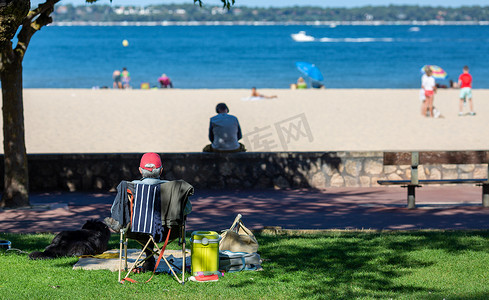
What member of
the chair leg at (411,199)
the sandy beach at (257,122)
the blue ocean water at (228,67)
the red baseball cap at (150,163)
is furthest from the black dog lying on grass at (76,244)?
the blue ocean water at (228,67)

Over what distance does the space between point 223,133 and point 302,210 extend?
244 centimetres

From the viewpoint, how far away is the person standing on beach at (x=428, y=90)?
2239 centimetres

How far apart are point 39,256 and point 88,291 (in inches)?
53.6

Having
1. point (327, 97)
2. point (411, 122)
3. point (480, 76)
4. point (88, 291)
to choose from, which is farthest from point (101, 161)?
point (480, 76)

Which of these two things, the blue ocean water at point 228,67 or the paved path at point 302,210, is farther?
the blue ocean water at point 228,67

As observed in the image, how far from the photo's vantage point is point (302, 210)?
10.1m

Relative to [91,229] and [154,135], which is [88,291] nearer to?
[91,229]

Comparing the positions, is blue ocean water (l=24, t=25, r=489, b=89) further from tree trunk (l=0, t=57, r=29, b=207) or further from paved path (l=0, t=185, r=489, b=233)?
tree trunk (l=0, t=57, r=29, b=207)

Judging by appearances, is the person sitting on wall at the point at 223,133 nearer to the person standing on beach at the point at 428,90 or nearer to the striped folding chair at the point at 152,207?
the striped folding chair at the point at 152,207

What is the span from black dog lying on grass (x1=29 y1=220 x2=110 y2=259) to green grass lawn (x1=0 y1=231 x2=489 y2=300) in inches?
5.9

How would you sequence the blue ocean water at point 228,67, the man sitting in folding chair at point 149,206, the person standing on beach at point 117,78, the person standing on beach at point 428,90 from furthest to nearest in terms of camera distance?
the blue ocean water at point 228,67 < the person standing on beach at point 117,78 < the person standing on beach at point 428,90 < the man sitting in folding chair at point 149,206

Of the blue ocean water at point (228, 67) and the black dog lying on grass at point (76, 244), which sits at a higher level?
the blue ocean water at point (228, 67)

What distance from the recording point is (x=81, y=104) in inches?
1030

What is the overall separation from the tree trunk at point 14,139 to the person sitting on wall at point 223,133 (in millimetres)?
3258
